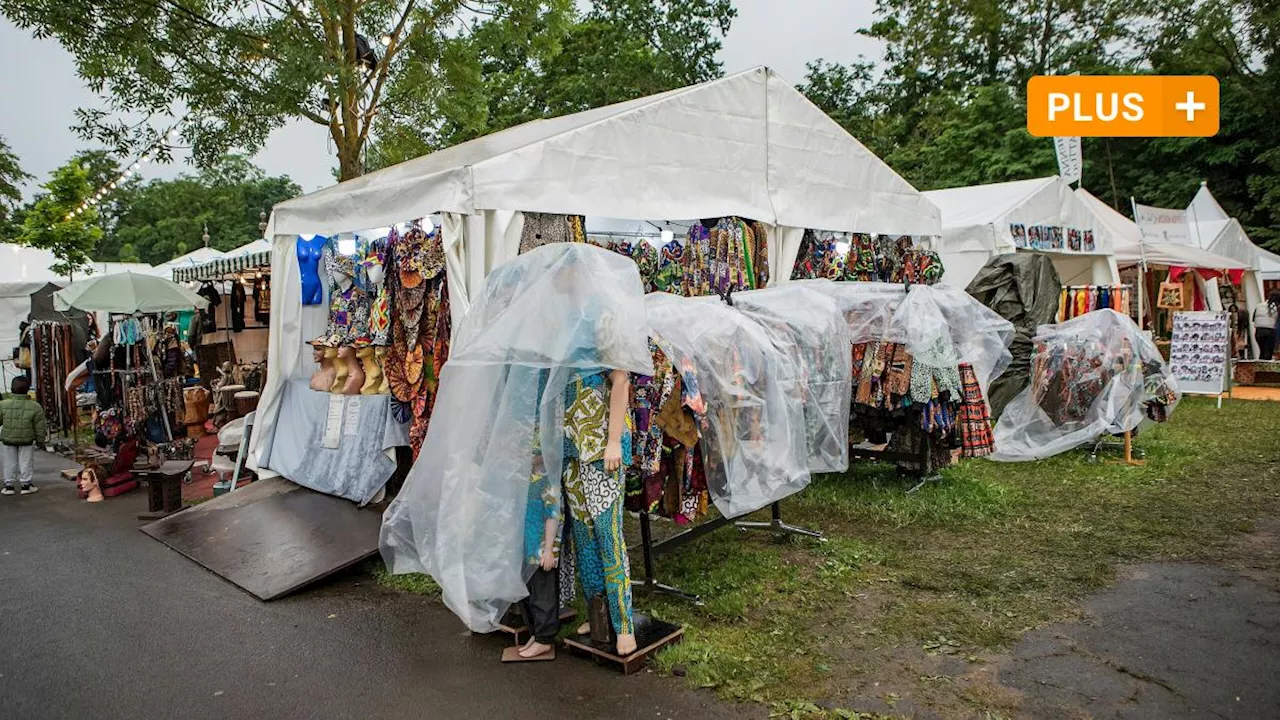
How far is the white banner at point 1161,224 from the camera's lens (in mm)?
12781

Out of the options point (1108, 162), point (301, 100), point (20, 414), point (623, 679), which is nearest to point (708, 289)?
point (623, 679)

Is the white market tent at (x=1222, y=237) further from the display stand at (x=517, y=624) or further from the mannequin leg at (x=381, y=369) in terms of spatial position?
the display stand at (x=517, y=624)

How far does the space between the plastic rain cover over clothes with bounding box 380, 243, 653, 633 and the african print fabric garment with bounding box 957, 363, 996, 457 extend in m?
3.69

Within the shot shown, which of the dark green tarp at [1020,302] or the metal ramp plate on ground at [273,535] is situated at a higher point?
the dark green tarp at [1020,302]

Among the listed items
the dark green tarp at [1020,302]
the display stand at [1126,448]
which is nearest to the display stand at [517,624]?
the dark green tarp at [1020,302]

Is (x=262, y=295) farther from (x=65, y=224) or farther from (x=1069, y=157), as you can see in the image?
(x=1069, y=157)

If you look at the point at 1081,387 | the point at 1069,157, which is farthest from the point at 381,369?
the point at 1069,157

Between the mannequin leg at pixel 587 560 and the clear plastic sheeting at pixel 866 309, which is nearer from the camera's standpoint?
the mannequin leg at pixel 587 560

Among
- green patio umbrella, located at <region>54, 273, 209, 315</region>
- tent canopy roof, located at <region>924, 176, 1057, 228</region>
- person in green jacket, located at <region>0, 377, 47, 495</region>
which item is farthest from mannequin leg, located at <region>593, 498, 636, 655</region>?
tent canopy roof, located at <region>924, 176, 1057, 228</region>

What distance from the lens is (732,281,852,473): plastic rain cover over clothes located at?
16.8ft

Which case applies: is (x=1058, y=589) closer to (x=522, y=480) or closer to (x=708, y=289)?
(x=522, y=480)

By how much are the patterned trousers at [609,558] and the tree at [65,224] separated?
16.4 meters

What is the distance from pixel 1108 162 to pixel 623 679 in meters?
23.5

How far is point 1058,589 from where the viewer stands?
4.55m
